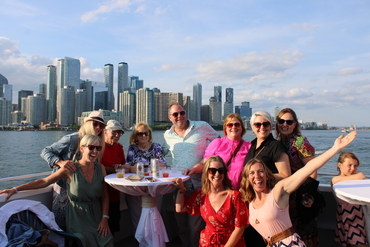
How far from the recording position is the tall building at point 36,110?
105m

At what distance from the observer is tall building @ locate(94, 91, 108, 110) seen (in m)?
130

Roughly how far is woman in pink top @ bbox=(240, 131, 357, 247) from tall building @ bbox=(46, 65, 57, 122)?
121890mm

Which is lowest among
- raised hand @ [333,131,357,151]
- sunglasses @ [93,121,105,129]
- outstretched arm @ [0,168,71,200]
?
outstretched arm @ [0,168,71,200]

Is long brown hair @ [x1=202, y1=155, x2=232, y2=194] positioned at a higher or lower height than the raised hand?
lower

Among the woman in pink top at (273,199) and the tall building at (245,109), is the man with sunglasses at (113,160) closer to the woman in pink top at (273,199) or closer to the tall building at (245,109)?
the woman in pink top at (273,199)

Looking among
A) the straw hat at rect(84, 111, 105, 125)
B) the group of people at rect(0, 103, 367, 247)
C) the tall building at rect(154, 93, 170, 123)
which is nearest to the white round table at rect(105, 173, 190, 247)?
the group of people at rect(0, 103, 367, 247)

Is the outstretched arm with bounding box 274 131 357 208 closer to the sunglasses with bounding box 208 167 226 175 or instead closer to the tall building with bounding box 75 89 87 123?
the sunglasses with bounding box 208 167 226 175

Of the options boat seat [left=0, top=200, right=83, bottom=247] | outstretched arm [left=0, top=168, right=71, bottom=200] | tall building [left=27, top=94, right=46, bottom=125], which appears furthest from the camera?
tall building [left=27, top=94, right=46, bottom=125]

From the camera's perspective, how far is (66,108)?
10244cm

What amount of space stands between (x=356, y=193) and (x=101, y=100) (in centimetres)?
13786

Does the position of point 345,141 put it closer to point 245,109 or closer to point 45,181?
point 45,181

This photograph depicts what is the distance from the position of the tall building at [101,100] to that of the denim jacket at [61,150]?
13004cm

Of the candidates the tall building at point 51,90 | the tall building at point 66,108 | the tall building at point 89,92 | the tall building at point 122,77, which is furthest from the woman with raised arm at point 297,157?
the tall building at point 122,77

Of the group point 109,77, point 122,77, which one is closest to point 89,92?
point 109,77
